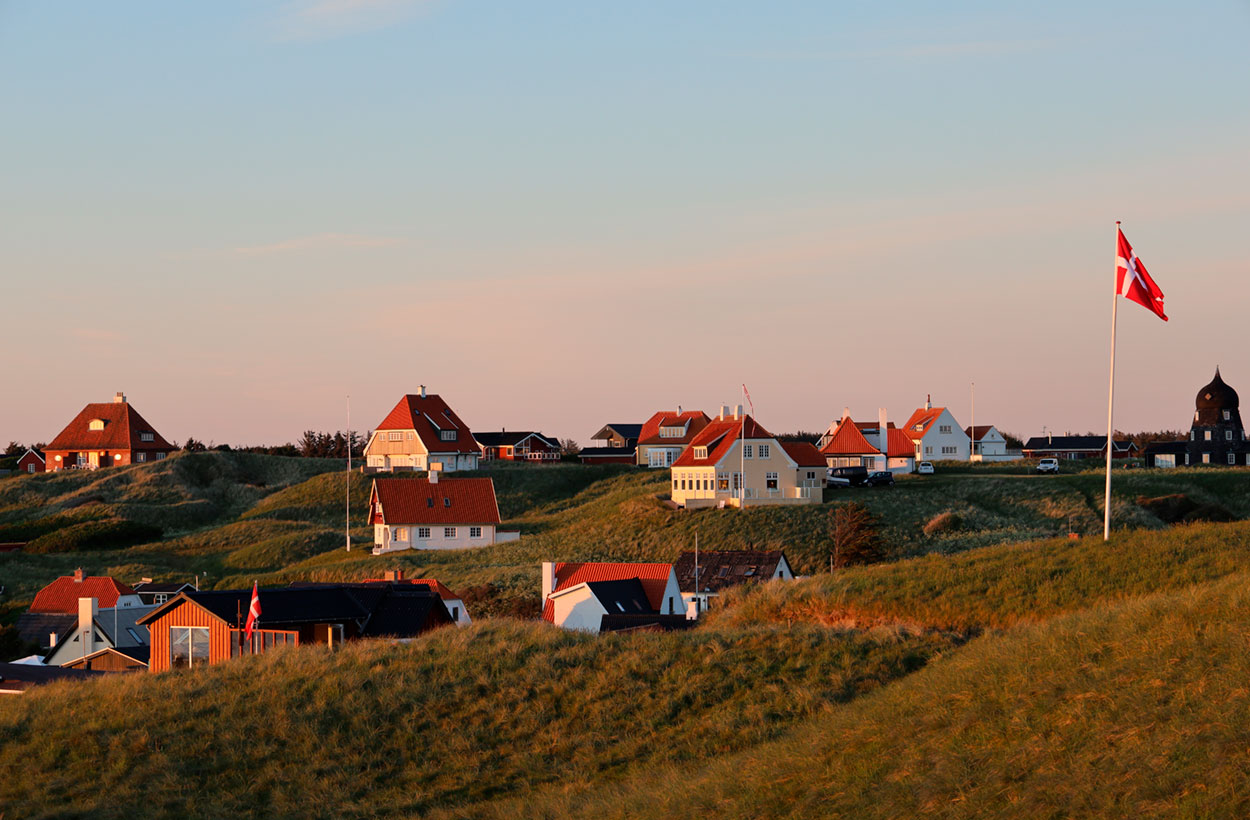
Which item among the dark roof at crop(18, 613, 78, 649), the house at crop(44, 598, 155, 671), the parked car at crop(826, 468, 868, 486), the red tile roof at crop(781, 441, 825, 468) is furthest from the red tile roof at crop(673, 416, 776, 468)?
the dark roof at crop(18, 613, 78, 649)

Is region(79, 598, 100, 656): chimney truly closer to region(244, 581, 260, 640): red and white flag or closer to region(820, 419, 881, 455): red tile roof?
region(244, 581, 260, 640): red and white flag

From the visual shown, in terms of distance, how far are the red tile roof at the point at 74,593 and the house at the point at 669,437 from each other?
6713 centimetres

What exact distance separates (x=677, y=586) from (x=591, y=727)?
3139 centimetres

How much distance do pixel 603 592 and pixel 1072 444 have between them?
387ft

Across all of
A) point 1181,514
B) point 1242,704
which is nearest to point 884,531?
point 1181,514

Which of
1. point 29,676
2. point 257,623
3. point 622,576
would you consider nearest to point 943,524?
point 622,576

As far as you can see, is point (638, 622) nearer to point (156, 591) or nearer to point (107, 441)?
point (156, 591)

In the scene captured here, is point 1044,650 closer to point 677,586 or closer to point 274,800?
point 274,800

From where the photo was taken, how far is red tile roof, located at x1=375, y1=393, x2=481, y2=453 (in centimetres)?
10631

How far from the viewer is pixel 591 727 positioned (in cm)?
2212

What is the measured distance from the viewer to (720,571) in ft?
179

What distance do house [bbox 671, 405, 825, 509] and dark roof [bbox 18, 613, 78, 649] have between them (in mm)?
35936

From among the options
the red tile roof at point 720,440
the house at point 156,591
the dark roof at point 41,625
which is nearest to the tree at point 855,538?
the red tile roof at point 720,440

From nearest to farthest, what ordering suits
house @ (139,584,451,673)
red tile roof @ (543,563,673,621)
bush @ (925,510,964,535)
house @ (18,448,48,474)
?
house @ (139,584,451,673), red tile roof @ (543,563,673,621), bush @ (925,510,964,535), house @ (18,448,48,474)
